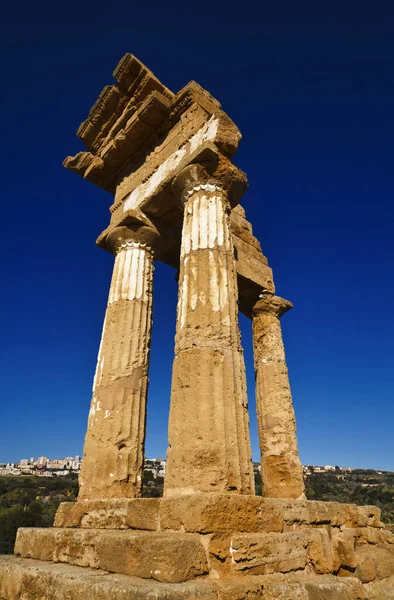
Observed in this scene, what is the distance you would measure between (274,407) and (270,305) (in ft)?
9.12

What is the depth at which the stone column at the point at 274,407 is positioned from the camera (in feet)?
27.5

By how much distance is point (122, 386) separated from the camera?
274 inches

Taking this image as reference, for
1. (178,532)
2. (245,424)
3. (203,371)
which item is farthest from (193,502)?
(203,371)

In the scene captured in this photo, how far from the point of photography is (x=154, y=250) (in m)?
8.77

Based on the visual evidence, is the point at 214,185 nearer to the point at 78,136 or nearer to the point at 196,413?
the point at 196,413

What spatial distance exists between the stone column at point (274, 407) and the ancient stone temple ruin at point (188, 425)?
0.03 m

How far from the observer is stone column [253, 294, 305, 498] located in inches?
330

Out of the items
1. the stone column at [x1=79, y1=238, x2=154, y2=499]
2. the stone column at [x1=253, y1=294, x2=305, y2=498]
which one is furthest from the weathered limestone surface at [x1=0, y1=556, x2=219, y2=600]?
the stone column at [x1=253, y1=294, x2=305, y2=498]

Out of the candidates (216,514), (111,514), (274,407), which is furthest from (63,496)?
(216,514)

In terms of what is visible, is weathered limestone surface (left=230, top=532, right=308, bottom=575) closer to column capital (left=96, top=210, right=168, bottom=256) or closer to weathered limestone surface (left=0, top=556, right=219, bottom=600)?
weathered limestone surface (left=0, top=556, right=219, bottom=600)

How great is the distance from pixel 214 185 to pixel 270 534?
210 inches

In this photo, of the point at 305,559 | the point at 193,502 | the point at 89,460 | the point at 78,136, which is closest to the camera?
the point at 193,502

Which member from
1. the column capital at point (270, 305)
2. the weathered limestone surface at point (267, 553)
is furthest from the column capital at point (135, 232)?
the weathered limestone surface at point (267, 553)

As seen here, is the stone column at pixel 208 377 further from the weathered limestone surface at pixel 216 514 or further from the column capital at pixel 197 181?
the column capital at pixel 197 181
